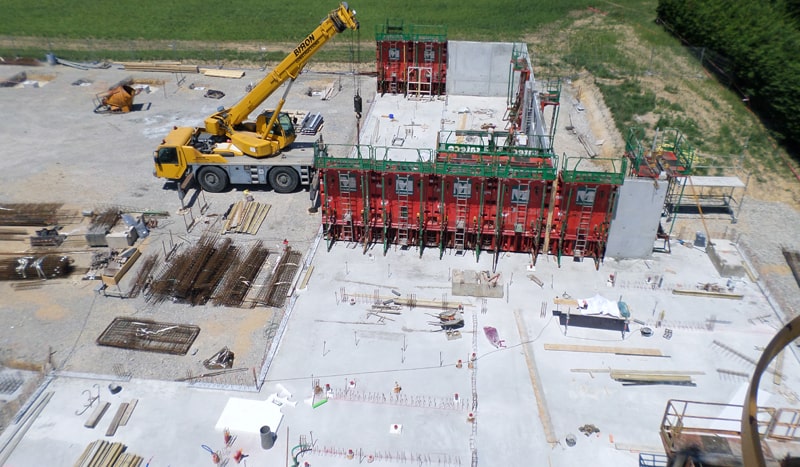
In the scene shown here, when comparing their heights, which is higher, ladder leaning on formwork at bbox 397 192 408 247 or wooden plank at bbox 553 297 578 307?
ladder leaning on formwork at bbox 397 192 408 247

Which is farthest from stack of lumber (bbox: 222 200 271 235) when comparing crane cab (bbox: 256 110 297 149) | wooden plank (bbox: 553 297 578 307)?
wooden plank (bbox: 553 297 578 307)

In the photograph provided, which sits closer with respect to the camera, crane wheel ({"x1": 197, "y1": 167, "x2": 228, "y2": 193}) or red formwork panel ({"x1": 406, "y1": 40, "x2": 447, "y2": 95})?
crane wheel ({"x1": 197, "y1": 167, "x2": 228, "y2": 193})

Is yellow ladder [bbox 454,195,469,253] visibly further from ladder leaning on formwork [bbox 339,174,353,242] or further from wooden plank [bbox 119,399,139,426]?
wooden plank [bbox 119,399,139,426]

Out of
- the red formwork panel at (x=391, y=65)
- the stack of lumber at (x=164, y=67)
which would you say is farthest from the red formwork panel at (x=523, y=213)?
the stack of lumber at (x=164, y=67)

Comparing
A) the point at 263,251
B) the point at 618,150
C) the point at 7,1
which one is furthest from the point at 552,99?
the point at 7,1

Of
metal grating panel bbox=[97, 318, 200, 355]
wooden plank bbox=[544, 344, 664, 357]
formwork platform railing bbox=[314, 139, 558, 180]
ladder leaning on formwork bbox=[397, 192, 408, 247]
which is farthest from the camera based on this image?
ladder leaning on formwork bbox=[397, 192, 408, 247]

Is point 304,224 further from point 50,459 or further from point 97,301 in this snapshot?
point 50,459

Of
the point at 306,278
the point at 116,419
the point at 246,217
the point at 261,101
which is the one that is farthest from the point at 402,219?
the point at 116,419
